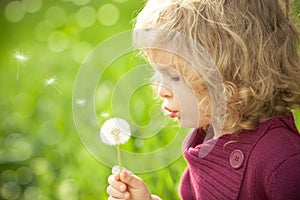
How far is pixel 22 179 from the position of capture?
2.40 metres

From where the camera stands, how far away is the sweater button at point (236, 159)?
1.63 m

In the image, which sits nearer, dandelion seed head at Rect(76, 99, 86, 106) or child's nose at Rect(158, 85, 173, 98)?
child's nose at Rect(158, 85, 173, 98)

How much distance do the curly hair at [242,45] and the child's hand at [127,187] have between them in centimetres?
27

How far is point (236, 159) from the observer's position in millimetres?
1649

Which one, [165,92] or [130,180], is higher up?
[165,92]

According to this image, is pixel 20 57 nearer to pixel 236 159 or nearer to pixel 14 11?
pixel 14 11

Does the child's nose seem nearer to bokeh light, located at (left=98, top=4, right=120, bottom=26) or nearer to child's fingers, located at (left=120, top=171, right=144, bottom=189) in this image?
child's fingers, located at (left=120, top=171, right=144, bottom=189)

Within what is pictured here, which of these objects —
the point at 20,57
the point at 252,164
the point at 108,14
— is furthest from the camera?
the point at 108,14

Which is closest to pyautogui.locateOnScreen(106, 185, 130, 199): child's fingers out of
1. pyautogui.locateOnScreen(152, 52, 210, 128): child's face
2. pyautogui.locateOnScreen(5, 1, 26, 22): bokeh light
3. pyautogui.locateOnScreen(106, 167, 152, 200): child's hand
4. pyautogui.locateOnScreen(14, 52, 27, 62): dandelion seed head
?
pyautogui.locateOnScreen(106, 167, 152, 200): child's hand

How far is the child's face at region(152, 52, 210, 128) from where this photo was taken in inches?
63.7

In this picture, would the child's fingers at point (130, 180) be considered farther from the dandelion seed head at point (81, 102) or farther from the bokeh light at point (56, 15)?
the bokeh light at point (56, 15)

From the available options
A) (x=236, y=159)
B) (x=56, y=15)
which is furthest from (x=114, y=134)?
(x=56, y=15)

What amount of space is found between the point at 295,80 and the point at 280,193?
0.95 ft

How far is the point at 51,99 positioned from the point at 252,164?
3.91 feet
